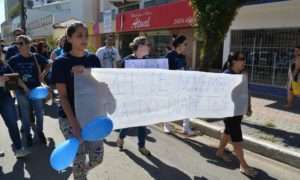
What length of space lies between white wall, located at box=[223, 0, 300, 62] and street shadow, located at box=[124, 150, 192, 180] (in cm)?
822

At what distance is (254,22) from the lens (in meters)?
12.3

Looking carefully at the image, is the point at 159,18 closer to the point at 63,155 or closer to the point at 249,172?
the point at 249,172

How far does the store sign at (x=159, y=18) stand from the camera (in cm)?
1385

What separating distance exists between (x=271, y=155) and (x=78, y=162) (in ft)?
10.9

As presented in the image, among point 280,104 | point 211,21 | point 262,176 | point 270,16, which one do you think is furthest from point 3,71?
point 270,16

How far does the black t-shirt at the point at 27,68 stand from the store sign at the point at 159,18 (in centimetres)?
911

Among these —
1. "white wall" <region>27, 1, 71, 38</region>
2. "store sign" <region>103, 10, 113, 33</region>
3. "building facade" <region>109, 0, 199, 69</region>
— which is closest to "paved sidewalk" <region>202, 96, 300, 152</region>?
"building facade" <region>109, 0, 199, 69</region>

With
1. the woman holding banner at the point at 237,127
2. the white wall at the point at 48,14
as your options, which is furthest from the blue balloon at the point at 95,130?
the white wall at the point at 48,14

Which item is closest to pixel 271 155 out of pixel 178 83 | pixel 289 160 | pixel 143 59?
pixel 289 160

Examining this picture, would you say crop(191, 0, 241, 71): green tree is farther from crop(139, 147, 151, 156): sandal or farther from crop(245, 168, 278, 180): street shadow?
crop(245, 168, 278, 180): street shadow

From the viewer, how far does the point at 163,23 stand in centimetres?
1564

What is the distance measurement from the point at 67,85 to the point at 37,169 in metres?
2.15

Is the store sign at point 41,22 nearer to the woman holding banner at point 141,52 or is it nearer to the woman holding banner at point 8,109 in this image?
the woman holding banner at point 8,109

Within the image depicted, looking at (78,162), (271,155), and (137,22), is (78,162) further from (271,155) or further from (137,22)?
(137,22)
